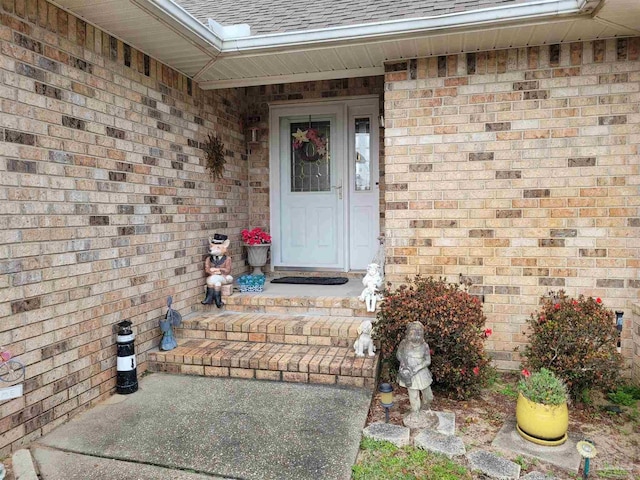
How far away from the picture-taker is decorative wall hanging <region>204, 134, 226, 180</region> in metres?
4.95

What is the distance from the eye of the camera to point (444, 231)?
4.13 metres

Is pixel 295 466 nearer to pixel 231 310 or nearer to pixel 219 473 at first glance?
pixel 219 473

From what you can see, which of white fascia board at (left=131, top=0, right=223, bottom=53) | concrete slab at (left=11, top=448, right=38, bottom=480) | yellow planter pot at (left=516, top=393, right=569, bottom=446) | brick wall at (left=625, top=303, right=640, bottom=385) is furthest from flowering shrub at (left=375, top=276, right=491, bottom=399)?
white fascia board at (left=131, top=0, right=223, bottom=53)

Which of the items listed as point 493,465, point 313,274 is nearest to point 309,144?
point 313,274

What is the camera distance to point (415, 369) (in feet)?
10.1

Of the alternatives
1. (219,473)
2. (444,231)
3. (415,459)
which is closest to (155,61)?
(444,231)

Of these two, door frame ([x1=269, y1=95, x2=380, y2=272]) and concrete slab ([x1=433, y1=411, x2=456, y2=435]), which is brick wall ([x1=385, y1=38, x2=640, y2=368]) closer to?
concrete slab ([x1=433, y1=411, x2=456, y2=435])

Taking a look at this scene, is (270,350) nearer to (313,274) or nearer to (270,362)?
(270,362)

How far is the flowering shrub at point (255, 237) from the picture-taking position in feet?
18.4

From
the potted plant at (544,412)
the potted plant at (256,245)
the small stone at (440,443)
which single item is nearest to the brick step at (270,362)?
the small stone at (440,443)

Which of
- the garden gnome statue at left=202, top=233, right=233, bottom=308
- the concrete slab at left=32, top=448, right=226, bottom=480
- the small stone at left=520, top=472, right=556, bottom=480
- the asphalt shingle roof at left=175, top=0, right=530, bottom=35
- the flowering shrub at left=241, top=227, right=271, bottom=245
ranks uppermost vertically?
the asphalt shingle roof at left=175, top=0, right=530, bottom=35

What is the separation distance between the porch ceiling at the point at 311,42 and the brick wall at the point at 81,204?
0.25 metres

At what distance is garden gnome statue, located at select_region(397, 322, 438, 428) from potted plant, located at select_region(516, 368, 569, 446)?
1.89 ft

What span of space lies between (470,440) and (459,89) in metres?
2.92
